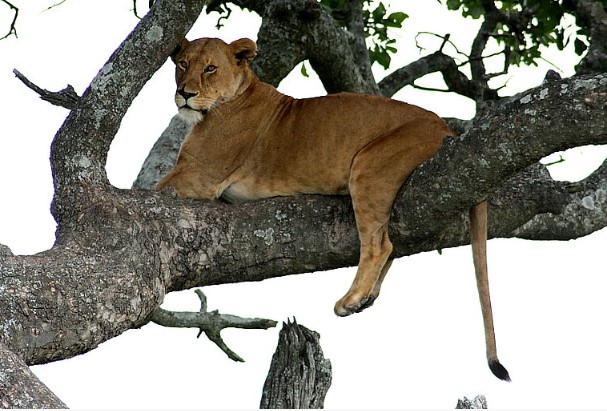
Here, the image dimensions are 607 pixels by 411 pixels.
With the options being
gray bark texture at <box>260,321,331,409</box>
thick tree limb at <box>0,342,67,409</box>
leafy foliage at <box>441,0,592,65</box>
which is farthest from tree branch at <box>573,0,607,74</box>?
thick tree limb at <box>0,342,67,409</box>

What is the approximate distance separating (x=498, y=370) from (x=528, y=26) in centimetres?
368

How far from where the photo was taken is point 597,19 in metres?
7.45

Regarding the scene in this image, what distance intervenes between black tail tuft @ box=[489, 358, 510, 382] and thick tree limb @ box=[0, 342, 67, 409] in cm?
214

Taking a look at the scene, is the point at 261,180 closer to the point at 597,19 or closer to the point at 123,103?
the point at 123,103

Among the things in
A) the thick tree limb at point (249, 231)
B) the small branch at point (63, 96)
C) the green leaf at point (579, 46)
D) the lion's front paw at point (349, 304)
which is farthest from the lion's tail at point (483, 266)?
the green leaf at point (579, 46)

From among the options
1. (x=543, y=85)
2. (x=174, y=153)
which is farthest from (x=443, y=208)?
(x=174, y=153)

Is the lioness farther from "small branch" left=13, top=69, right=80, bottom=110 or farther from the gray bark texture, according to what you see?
the gray bark texture

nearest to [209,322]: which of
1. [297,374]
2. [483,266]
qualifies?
[483,266]

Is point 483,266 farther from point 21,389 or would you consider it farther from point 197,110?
point 21,389

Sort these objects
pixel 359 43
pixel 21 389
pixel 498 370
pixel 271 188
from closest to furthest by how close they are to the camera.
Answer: pixel 21 389, pixel 498 370, pixel 271 188, pixel 359 43

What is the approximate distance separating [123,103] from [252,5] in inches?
100

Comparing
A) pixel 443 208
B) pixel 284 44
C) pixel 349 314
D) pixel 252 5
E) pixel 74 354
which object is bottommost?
pixel 74 354

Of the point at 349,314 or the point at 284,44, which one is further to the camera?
the point at 284,44

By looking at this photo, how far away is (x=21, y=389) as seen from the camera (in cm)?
430
